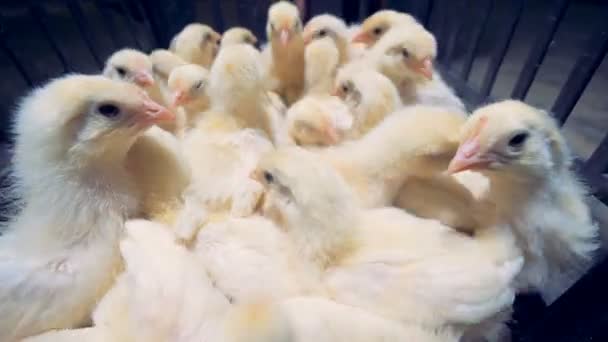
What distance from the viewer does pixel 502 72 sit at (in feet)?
7.89

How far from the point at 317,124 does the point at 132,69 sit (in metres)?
0.53

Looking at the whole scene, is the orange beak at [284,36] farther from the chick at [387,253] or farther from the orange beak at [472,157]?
the orange beak at [472,157]

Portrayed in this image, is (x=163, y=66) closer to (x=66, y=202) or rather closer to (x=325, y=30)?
(x=325, y=30)

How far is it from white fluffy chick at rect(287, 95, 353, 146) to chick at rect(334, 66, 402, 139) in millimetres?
26

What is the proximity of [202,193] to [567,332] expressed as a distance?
0.73 meters

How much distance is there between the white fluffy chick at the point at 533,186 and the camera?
0.80m

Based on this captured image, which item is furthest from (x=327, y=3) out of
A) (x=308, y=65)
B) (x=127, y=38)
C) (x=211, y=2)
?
(x=127, y=38)

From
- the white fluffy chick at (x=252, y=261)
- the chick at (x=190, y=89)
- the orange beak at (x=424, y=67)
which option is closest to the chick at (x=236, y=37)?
the chick at (x=190, y=89)

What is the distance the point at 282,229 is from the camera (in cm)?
89

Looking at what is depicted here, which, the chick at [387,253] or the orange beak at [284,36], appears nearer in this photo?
the chick at [387,253]

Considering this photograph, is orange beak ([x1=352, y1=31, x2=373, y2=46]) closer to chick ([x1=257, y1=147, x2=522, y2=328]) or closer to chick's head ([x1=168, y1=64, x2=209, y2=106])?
chick's head ([x1=168, y1=64, x2=209, y2=106])

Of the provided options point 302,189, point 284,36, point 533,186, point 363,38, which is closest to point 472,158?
point 533,186

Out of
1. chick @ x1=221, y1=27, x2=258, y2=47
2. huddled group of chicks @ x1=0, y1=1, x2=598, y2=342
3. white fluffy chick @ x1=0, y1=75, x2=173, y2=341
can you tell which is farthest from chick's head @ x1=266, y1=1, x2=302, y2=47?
white fluffy chick @ x1=0, y1=75, x2=173, y2=341

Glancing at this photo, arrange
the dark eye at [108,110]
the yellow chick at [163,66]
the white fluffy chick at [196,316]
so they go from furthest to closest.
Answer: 1. the yellow chick at [163,66]
2. the dark eye at [108,110]
3. the white fluffy chick at [196,316]
